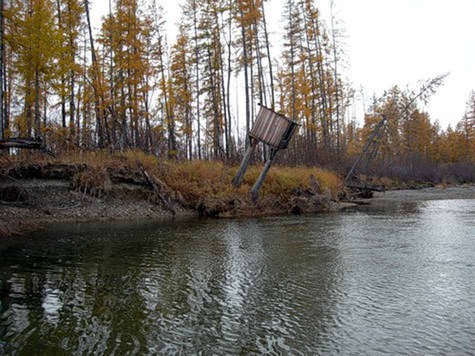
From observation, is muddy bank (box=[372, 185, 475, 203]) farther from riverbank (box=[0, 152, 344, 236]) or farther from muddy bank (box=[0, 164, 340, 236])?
muddy bank (box=[0, 164, 340, 236])

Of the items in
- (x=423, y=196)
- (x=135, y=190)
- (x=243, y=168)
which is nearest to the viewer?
(x=135, y=190)

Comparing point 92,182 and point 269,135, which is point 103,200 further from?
point 269,135

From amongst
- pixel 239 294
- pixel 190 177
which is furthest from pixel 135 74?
pixel 239 294

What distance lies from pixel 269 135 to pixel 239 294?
39.0 ft

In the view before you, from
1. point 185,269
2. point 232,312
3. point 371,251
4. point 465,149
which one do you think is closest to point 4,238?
point 185,269

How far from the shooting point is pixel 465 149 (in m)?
62.7

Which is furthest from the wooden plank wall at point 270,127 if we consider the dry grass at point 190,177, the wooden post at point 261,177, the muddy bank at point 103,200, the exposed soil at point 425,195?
the exposed soil at point 425,195

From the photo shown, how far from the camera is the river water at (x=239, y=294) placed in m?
3.49

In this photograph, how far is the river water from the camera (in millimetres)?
3492

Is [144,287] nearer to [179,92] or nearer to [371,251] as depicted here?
[371,251]

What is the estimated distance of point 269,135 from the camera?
16.3m

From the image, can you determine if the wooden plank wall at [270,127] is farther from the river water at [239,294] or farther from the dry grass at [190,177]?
the river water at [239,294]

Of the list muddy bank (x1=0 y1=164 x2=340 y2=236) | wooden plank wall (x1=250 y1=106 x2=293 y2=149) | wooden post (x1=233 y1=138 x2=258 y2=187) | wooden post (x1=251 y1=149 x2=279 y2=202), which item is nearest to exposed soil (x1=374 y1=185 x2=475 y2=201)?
muddy bank (x1=0 y1=164 x2=340 y2=236)

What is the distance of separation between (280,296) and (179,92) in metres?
28.5
